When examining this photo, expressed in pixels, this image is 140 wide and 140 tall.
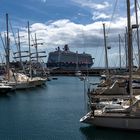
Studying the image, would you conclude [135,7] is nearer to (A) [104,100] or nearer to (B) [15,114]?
(A) [104,100]

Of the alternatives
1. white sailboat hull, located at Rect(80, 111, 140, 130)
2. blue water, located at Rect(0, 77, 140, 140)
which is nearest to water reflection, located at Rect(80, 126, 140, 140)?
blue water, located at Rect(0, 77, 140, 140)

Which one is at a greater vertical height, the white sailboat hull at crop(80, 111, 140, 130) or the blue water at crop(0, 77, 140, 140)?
the white sailboat hull at crop(80, 111, 140, 130)

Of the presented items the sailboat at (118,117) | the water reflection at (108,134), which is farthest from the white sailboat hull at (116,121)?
the water reflection at (108,134)

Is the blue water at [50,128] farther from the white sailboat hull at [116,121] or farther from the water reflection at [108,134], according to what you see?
the white sailboat hull at [116,121]

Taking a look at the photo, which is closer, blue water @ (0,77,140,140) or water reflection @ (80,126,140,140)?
water reflection @ (80,126,140,140)

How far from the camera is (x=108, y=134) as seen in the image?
23.9 metres

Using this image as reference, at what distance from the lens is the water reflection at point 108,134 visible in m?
23.1

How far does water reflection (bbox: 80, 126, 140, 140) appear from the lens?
23.1 metres

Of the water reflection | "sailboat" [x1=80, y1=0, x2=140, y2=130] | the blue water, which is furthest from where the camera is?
the blue water

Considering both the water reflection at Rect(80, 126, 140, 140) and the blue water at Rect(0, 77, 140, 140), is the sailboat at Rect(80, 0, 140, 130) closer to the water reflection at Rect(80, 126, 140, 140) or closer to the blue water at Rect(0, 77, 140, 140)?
the water reflection at Rect(80, 126, 140, 140)

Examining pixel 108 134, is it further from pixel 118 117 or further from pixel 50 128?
pixel 50 128

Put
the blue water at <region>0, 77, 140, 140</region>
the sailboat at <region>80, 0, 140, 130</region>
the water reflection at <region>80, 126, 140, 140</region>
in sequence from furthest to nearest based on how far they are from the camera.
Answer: the blue water at <region>0, 77, 140, 140</region> → the sailboat at <region>80, 0, 140, 130</region> → the water reflection at <region>80, 126, 140, 140</region>

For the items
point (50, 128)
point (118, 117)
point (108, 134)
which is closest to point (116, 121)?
point (118, 117)

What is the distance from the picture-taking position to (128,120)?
23.5 metres
